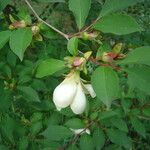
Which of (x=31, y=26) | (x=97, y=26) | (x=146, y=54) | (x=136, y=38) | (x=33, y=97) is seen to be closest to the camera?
(x=146, y=54)

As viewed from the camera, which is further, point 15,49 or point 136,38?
point 136,38

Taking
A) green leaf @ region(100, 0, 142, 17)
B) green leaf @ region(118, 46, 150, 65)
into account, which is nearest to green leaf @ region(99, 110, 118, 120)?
green leaf @ region(100, 0, 142, 17)

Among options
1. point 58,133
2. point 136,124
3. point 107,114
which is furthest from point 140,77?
point 136,124

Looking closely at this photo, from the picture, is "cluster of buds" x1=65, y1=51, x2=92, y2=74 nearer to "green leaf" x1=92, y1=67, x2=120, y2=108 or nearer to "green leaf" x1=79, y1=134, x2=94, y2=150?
"green leaf" x1=92, y1=67, x2=120, y2=108

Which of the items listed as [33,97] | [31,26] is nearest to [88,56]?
[31,26]

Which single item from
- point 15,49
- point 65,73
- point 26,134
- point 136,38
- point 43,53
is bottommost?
point 136,38

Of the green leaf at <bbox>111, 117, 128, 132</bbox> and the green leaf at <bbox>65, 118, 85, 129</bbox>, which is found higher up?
the green leaf at <bbox>65, 118, 85, 129</bbox>

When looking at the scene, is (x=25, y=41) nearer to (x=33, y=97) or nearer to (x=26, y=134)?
(x=33, y=97)

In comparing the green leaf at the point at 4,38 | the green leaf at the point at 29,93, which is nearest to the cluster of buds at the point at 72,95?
the green leaf at the point at 4,38
